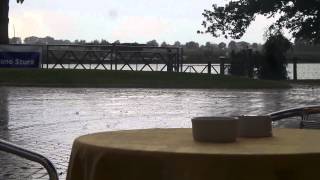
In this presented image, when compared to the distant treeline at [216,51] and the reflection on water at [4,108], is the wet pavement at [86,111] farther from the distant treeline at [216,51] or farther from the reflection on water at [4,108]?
the distant treeline at [216,51]

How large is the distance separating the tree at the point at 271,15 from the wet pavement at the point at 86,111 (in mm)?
9760

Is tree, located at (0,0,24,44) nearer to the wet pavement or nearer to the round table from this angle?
the wet pavement

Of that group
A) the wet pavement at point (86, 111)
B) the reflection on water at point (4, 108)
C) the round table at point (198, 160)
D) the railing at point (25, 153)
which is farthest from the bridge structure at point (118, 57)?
the round table at point (198, 160)

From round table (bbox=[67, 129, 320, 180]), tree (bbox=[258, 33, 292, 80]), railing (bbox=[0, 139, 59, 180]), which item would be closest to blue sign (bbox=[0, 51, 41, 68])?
tree (bbox=[258, 33, 292, 80])

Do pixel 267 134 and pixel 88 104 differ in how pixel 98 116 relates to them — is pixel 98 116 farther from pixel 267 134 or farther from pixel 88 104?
pixel 267 134

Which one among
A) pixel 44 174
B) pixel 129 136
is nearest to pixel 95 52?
pixel 44 174

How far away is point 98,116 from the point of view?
14.5 meters

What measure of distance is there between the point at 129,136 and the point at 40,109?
12.3 meters

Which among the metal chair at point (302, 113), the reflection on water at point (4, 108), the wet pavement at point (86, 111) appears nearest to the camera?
the metal chair at point (302, 113)

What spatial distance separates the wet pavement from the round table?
413 cm

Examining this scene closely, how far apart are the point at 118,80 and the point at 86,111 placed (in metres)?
10.3

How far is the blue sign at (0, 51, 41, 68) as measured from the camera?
2916 centimetres

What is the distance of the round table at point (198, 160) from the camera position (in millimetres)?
3158

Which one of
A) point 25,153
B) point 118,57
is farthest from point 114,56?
point 25,153
